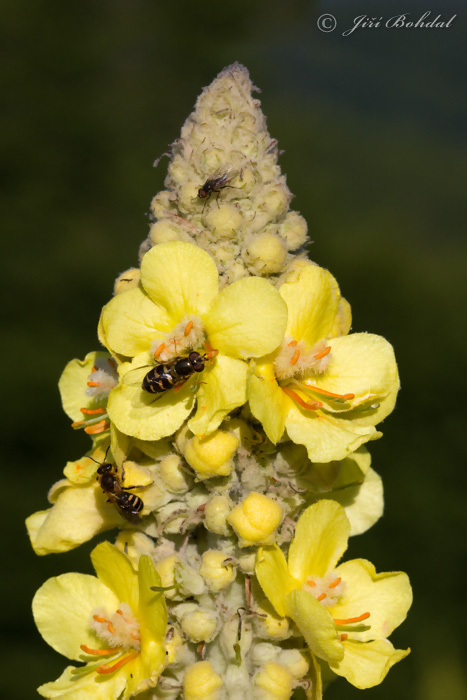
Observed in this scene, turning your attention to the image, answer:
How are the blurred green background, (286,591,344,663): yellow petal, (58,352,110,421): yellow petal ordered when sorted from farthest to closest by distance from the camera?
the blurred green background < (58,352,110,421): yellow petal < (286,591,344,663): yellow petal

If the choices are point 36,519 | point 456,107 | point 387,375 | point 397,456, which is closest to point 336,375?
point 387,375

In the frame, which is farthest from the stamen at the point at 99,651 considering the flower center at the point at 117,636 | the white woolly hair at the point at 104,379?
the white woolly hair at the point at 104,379

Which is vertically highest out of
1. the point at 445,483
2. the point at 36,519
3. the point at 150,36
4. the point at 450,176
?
the point at 150,36

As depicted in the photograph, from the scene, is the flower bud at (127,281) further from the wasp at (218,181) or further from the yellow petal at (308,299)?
the yellow petal at (308,299)

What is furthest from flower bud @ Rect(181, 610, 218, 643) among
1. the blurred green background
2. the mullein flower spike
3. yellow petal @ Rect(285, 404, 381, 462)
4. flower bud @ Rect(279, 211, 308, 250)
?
the blurred green background

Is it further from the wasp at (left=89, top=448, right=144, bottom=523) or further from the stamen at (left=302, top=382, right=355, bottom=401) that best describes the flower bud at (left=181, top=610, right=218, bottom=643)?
the stamen at (left=302, top=382, right=355, bottom=401)

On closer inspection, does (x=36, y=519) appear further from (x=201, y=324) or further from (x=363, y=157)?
(x=363, y=157)

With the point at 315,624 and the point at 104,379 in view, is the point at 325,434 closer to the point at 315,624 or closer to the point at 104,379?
the point at 315,624

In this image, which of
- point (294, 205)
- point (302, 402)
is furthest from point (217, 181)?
point (294, 205)
